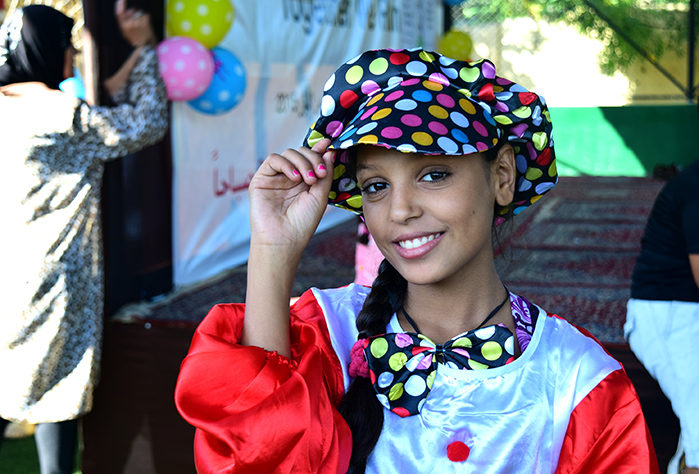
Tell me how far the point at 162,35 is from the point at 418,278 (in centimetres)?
295

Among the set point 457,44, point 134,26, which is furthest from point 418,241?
point 457,44

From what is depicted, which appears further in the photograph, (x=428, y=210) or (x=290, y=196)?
(x=290, y=196)

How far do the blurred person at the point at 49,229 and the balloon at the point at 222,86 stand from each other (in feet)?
4.17

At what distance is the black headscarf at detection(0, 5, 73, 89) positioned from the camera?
237cm

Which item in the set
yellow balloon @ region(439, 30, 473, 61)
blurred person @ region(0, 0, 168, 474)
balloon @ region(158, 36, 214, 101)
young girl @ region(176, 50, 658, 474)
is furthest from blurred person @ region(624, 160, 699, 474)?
yellow balloon @ region(439, 30, 473, 61)

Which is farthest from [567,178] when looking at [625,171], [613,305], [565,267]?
[613,305]

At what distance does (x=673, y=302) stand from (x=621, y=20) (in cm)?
1441

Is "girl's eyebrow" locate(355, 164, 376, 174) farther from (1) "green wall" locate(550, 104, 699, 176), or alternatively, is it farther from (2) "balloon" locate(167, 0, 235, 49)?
(1) "green wall" locate(550, 104, 699, 176)

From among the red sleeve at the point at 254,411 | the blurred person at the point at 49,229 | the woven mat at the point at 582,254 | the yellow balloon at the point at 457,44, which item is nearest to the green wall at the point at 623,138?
the woven mat at the point at 582,254

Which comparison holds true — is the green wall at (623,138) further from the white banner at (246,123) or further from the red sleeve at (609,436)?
the red sleeve at (609,436)

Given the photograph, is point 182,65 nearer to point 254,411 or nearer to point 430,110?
point 430,110

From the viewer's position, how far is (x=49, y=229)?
2367mm

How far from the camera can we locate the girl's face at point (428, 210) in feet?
3.85

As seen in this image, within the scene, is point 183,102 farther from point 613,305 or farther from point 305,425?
point 305,425
